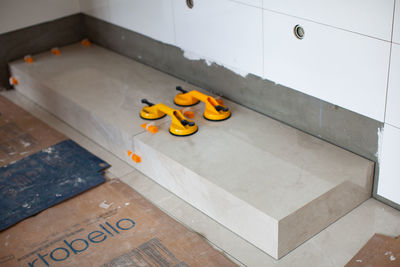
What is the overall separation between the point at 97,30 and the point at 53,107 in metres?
0.86

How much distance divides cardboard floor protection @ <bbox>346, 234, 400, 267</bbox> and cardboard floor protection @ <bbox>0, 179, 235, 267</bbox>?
1.92ft

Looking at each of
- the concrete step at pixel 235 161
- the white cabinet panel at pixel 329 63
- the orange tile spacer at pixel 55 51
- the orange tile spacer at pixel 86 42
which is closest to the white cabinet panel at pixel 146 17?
the concrete step at pixel 235 161

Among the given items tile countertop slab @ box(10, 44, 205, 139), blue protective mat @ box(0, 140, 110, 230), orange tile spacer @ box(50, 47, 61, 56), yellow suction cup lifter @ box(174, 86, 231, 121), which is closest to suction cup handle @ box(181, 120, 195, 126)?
yellow suction cup lifter @ box(174, 86, 231, 121)

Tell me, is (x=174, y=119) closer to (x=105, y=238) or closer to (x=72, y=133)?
(x=105, y=238)

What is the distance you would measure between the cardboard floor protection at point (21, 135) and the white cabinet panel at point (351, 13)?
5.81 ft

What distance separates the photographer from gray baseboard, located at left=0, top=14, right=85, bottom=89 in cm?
413

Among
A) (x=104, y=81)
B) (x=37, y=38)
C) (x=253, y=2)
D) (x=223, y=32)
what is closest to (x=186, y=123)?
(x=223, y=32)

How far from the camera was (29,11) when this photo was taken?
412 cm

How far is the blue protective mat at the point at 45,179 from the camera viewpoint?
2.92 m

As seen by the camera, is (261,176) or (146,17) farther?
(146,17)

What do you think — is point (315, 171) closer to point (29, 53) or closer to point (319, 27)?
point (319, 27)

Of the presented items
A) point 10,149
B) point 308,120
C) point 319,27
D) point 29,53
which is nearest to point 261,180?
point 308,120

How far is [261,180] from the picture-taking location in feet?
8.68

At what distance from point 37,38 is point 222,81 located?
67.9 inches
